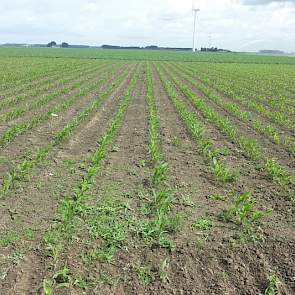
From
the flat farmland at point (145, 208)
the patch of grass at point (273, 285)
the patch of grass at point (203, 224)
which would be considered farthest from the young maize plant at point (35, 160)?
the patch of grass at point (273, 285)

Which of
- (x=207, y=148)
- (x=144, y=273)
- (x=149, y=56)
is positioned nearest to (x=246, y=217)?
(x=144, y=273)

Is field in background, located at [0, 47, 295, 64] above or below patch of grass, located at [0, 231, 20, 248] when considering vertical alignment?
below

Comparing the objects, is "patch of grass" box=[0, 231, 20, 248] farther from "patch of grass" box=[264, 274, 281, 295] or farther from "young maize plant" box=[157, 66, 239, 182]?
"young maize plant" box=[157, 66, 239, 182]

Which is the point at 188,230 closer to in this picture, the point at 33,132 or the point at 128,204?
the point at 128,204

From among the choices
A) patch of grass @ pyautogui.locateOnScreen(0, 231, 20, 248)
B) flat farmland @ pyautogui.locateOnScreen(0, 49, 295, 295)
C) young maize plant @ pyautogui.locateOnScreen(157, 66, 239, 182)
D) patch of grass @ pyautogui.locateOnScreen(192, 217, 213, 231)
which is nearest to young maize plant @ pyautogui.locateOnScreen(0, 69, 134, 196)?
flat farmland @ pyautogui.locateOnScreen(0, 49, 295, 295)

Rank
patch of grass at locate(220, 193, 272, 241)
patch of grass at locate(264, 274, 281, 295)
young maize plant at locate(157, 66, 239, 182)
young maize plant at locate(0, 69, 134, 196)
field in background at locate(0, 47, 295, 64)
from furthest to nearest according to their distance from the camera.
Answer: field in background at locate(0, 47, 295, 64) < young maize plant at locate(157, 66, 239, 182) < young maize plant at locate(0, 69, 134, 196) < patch of grass at locate(220, 193, 272, 241) < patch of grass at locate(264, 274, 281, 295)

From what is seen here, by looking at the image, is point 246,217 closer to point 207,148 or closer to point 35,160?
point 207,148

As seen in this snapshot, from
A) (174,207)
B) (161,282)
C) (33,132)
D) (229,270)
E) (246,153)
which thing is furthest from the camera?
(33,132)

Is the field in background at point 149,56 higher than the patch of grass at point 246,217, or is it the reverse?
the patch of grass at point 246,217

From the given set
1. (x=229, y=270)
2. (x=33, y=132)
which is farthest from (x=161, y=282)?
(x=33, y=132)

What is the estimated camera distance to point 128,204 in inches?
237

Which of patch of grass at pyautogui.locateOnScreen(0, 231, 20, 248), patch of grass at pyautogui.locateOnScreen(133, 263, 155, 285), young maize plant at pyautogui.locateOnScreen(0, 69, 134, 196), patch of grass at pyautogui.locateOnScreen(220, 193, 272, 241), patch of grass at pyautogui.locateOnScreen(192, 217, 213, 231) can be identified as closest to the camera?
patch of grass at pyautogui.locateOnScreen(133, 263, 155, 285)

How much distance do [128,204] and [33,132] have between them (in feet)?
18.7

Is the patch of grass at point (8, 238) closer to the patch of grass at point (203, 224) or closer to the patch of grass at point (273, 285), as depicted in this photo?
the patch of grass at point (203, 224)
